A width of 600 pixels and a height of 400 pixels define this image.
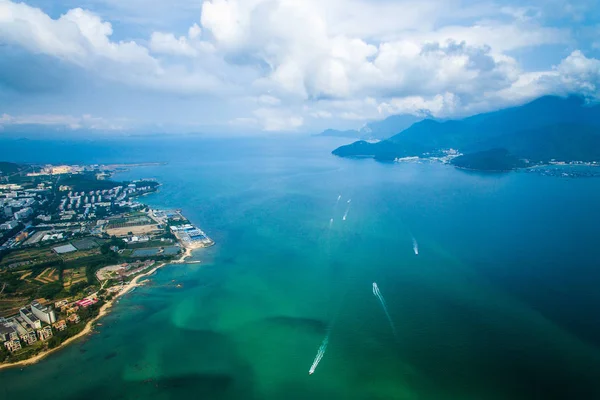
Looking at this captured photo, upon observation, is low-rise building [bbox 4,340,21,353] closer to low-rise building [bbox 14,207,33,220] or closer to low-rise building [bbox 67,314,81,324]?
low-rise building [bbox 67,314,81,324]

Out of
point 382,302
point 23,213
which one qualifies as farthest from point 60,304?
point 23,213

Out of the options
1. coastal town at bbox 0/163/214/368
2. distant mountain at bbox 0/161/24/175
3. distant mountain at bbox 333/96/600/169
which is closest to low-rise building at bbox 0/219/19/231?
coastal town at bbox 0/163/214/368

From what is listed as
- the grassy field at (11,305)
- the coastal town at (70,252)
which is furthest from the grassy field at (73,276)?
the grassy field at (11,305)

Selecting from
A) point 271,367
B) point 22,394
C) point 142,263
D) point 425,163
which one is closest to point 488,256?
point 271,367

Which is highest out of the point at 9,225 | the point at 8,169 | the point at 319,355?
the point at 8,169

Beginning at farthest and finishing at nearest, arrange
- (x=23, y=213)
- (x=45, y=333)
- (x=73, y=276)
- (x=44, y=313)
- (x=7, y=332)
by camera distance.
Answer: (x=23, y=213)
(x=73, y=276)
(x=44, y=313)
(x=45, y=333)
(x=7, y=332)

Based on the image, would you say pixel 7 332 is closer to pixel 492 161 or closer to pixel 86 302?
pixel 86 302

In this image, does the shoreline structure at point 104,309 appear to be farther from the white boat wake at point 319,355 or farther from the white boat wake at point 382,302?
the white boat wake at point 382,302

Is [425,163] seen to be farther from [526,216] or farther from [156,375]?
[156,375]
